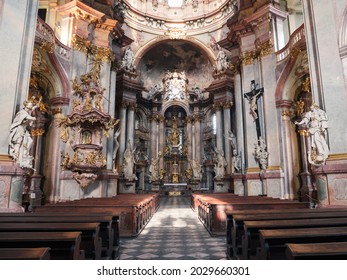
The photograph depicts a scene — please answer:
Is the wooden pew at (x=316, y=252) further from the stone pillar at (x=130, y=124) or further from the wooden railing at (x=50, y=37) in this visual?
the stone pillar at (x=130, y=124)

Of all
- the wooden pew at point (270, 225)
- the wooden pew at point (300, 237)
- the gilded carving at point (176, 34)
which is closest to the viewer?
the wooden pew at point (300, 237)

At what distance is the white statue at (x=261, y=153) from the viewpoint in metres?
11.6

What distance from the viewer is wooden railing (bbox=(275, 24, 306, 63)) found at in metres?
9.37

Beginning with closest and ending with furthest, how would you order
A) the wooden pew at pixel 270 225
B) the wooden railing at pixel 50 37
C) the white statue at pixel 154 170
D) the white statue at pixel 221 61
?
the wooden pew at pixel 270 225
the wooden railing at pixel 50 37
the white statue at pixel 221 61
the white statue at pixel 154 170

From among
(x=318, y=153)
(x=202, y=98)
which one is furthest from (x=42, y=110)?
(x=202, y=98)

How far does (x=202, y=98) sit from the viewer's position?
23.4m

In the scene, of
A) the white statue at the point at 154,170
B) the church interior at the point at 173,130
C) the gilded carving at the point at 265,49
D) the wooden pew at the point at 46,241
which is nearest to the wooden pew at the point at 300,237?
the church interior at the point at 173,130

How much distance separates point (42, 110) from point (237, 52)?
37.3 ft

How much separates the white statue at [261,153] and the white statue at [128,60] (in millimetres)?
11915

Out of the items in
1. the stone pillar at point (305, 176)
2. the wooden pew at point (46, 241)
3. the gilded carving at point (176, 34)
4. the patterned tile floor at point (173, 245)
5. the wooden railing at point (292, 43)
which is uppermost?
the gilded carving at point (176, 34)

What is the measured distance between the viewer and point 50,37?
388 inches

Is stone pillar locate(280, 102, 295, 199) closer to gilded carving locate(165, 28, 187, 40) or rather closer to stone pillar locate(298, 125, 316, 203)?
stone pillar locate(298, 125, 316, 203)

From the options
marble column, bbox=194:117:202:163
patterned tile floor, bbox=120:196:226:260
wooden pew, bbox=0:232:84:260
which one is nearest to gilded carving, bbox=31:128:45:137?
patterned tile floor, bbox=120:196:226:260

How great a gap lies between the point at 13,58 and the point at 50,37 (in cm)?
387
